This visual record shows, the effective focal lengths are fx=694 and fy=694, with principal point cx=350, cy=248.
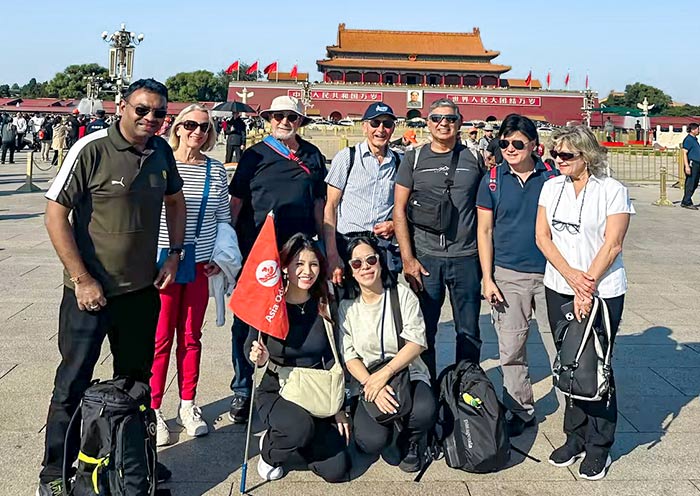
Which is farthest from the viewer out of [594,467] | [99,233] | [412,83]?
[412,83]

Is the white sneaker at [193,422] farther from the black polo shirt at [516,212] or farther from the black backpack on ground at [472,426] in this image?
the black polo shirt at [516,212]

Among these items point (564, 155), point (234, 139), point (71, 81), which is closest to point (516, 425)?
point (564, 155)

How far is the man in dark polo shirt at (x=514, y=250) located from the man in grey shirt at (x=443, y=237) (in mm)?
93

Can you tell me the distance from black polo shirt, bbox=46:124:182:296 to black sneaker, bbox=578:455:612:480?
2.12 meters

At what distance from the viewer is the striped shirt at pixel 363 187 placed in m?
3.77

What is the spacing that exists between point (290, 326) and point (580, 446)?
58.9 inches

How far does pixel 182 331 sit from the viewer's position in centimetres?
347

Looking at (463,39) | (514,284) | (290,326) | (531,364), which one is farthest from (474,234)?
(463,39)

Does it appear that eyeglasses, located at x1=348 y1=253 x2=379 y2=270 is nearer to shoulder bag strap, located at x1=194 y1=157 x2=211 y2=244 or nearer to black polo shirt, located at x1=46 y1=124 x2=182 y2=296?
shoulder bag strap, located at x1=194 y1=157 x2=211 y2=244

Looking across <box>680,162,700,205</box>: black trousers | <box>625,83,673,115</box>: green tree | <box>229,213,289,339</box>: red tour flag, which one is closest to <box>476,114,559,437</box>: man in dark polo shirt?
<box>229,213,289,339</box>: red tour flag

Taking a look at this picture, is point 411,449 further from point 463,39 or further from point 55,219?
point 463,39

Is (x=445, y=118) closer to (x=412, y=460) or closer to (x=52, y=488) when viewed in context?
(x=412, y=460)

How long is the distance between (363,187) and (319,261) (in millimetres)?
654

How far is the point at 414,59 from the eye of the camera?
5188 centimetres
